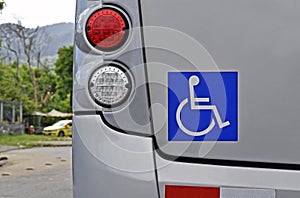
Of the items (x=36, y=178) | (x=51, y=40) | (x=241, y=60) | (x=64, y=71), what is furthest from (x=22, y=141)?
(x=51, y=40)

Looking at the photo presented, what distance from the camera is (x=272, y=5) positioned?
1.96 m

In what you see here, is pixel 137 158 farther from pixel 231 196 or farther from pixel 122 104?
pixel 231 196

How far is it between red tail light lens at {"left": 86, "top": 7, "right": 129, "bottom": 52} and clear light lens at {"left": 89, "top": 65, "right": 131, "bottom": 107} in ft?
0.27

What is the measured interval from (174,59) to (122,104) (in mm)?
246

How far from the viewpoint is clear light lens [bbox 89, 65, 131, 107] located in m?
1.95

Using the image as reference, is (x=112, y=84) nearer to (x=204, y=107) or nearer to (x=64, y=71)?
(x=204, y=107)

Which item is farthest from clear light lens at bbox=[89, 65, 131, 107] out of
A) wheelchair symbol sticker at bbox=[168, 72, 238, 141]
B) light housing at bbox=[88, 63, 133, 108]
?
wheelchair symbol sticker at bbox=[168, 72, 238, 141]

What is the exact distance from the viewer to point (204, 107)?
6.34 feet

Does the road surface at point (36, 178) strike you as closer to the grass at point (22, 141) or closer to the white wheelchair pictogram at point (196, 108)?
the white wheelchair pictogram at point (196, 108)

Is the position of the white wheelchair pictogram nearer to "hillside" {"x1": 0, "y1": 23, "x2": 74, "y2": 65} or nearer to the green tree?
"hillside" {"x1": 0, "y1": 23, "x2": 74, "y2": 65}

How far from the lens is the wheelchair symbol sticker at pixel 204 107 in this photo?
1919 mm

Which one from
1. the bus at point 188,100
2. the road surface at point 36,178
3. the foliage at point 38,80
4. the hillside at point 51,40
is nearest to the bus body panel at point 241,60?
the bus at point 188,100

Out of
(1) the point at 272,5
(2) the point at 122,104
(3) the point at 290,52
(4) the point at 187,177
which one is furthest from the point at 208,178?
(1) the point at 272,5

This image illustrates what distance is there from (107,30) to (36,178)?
8463 millimetres
